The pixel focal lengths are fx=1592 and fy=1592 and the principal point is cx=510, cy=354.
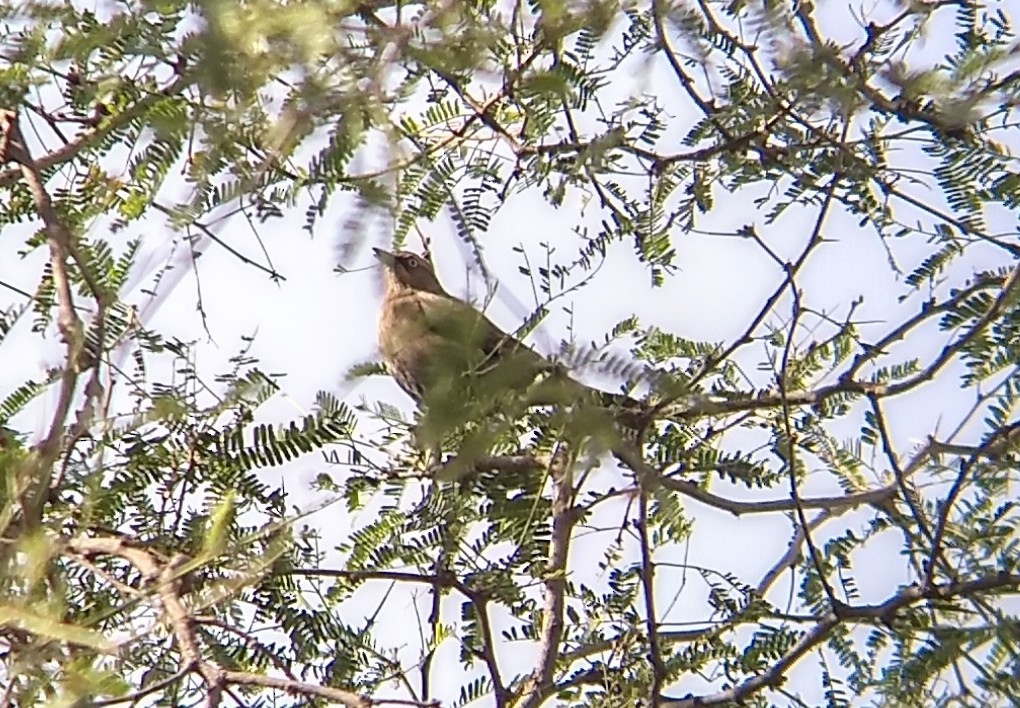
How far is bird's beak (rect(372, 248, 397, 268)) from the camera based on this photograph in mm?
2202

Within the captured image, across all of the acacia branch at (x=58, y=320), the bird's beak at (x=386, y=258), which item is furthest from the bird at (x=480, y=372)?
the acacia branch at (x=58, y=320)

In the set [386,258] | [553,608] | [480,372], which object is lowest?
[480,372]

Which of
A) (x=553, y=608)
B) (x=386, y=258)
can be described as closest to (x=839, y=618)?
(x=553, y=608)

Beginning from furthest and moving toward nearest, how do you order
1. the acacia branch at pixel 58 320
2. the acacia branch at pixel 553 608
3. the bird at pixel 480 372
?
the acacia branch at pixel 553 608 → the acacia branch at pixel 58 320 → the bird at pixel 480 372

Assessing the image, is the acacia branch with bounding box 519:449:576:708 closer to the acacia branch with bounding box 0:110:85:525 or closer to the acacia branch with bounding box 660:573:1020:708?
the acacia branch with bounding box 660:573:1020:708

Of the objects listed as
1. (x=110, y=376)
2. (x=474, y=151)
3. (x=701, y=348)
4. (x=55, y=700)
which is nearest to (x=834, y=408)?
(x=701, y=348)

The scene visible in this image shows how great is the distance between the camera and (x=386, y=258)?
2512 mm

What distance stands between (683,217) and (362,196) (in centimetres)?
233

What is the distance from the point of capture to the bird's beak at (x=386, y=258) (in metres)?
2.20

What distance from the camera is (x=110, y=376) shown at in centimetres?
364

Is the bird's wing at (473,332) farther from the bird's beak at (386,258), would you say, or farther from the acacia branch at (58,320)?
the acacia branch at (58,320)

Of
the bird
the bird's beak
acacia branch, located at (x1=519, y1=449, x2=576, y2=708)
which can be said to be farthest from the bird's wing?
acacia branch, located at (x1=519, y1=449, x2=576, y2=708)

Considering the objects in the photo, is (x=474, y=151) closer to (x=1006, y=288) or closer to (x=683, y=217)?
(x=683, y=217)

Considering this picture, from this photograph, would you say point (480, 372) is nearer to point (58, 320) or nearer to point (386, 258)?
point (386, 258)
